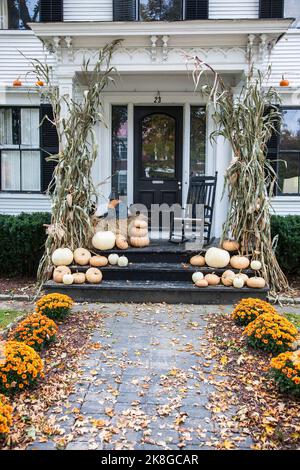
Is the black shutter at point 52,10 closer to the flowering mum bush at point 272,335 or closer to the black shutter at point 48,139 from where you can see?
the black shutter at point 48,139

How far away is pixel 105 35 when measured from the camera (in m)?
7.00

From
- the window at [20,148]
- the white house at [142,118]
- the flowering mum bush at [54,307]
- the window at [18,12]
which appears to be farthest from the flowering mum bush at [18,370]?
the window at [18,12]

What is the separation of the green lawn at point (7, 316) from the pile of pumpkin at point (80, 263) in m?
0.70

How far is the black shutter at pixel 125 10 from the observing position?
8.36m

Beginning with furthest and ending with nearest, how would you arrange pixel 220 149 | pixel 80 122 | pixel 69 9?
pixel 69 9, pixel 220 149, pixel 80 122

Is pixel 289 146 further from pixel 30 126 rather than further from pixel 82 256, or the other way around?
pixel 30 126

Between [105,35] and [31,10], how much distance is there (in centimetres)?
257

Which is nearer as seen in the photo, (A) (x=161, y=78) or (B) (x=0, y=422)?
(B) (x=0, y=422)

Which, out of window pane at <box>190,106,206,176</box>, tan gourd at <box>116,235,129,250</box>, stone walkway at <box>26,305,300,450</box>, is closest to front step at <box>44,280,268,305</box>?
tan gourd at <box>116,235,129,250</box>

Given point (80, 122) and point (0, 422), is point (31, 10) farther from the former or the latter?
point (0, 422)

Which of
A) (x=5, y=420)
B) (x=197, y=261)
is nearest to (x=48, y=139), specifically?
(x=197, y=261)

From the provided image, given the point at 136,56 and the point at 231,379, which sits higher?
the point at 136,56
